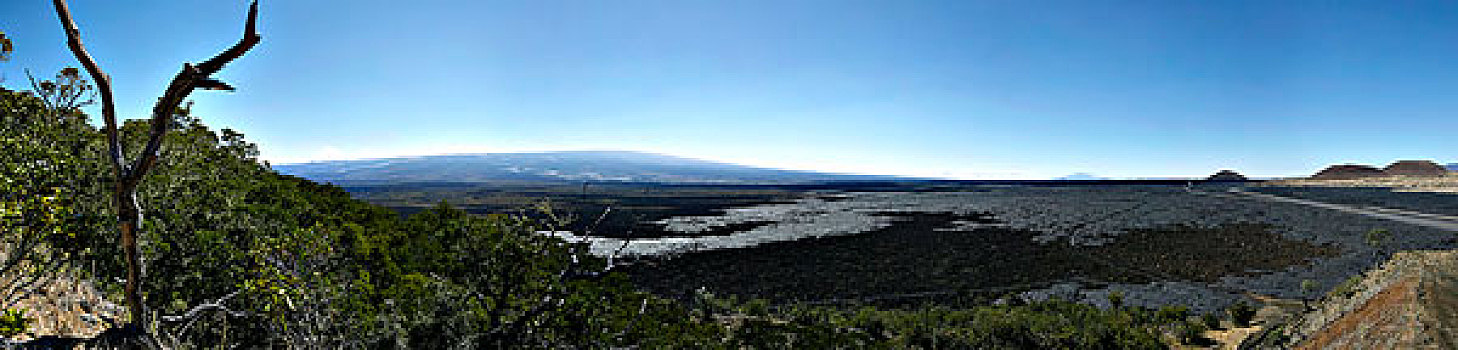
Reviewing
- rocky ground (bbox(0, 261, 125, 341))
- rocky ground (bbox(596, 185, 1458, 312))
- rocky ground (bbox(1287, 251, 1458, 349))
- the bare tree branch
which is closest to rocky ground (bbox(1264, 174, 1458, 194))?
rocky ground (bbox(596, 185, 1458, 312))

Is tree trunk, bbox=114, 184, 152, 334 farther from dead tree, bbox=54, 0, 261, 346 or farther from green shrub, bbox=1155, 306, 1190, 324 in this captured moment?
green shrub, bbox=1155, 306, 1190, 324

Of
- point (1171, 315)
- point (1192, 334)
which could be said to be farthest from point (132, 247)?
point (1171, 315)

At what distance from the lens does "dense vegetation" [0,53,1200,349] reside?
24.1ft

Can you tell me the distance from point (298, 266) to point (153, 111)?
31.6ft

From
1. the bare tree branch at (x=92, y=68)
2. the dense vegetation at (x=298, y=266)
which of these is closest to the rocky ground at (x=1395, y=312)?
the bare tree branch at (x=92, y=68)

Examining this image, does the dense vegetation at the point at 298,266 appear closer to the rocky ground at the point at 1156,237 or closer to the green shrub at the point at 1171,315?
the green shrub at the point at 1171,315

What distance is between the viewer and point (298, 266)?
935 centimetres

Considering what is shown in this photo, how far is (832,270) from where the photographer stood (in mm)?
39094

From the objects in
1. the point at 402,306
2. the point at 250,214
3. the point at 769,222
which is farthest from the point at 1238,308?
the point at 769,222

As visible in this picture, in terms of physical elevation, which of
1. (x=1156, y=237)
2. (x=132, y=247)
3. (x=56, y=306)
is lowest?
(x=1156, y=237)

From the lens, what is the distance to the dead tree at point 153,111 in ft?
4.60

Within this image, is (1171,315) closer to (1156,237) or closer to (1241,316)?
(1241,316)

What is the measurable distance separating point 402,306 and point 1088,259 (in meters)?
43.1

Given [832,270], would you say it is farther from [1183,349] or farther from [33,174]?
[33,174]
